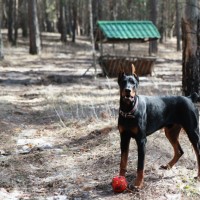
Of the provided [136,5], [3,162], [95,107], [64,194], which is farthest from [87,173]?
[136,5]

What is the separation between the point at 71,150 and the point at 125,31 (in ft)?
44.4

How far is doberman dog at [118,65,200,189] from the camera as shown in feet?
17.6

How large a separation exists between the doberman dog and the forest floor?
364 millimetres

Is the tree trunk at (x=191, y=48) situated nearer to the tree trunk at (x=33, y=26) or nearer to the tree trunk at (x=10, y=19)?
the tree trunk at (x=33, y=26)

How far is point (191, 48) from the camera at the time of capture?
37.2 feet

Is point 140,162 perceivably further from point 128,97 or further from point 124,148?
point 128,97

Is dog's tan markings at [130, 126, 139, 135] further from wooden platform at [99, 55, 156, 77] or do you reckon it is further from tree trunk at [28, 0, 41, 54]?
tree trunk at [28, 0, 41, 54]

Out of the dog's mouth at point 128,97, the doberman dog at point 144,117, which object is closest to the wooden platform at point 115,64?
the doberman dog at point 144,117

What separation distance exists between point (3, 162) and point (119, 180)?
2.26 metres

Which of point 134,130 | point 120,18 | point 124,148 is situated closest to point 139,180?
point 124,148

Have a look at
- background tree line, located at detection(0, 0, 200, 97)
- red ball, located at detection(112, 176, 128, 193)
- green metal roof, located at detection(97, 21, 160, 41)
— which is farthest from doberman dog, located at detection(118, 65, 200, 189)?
green metal roof, located at detection(97, 21, 160, 41)

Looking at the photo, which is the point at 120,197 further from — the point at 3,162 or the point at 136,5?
the point at 136,5

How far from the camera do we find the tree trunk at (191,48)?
1121 centimetres

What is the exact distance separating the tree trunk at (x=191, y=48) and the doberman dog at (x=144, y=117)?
5193mm
